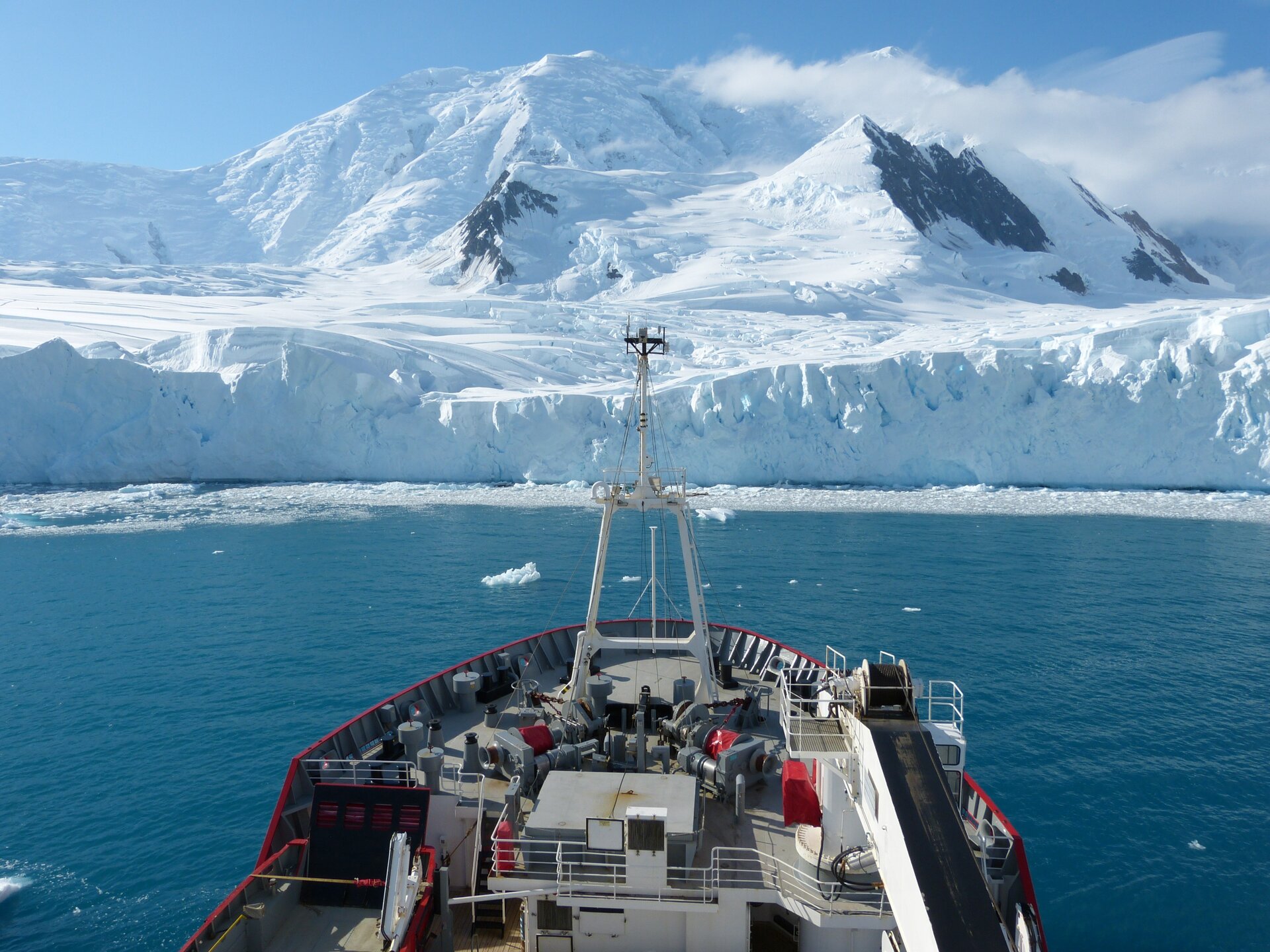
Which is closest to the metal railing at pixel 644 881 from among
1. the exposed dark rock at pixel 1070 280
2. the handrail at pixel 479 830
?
the handrail at pixel 479 830

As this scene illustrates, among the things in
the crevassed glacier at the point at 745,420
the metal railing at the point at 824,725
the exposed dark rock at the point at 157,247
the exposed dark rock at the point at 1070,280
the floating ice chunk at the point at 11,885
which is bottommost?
the floating ice chunk at the point at 11,885

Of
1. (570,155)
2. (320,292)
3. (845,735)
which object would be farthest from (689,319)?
(845,735)

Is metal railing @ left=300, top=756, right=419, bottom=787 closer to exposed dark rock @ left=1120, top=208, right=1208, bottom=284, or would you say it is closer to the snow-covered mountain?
the snow-covered mountain

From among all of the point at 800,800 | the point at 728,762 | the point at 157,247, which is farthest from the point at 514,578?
the point at 157,247

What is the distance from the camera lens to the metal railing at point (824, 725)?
7.27 m

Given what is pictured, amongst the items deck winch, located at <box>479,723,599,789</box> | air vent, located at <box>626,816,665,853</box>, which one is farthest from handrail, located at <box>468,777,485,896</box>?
air vent, located at <box>626,816,665,853</box>

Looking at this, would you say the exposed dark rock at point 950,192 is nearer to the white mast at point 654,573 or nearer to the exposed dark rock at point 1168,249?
the exposed dark rock at point 1168,249

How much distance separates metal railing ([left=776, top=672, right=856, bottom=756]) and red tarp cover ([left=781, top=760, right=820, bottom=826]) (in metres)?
0.28

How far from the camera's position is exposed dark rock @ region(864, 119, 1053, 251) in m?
86.4

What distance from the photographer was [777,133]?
11688cm

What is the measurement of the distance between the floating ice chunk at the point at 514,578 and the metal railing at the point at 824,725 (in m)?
18.0

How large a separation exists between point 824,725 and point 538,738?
318 centimetres

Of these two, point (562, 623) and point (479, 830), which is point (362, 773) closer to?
point (479, 830)

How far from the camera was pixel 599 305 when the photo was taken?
230 ft
